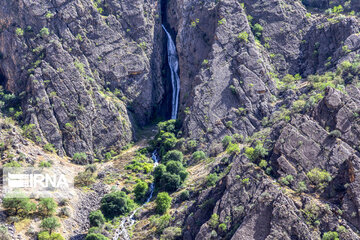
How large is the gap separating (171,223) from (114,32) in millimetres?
46240

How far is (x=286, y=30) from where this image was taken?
95.1 meters

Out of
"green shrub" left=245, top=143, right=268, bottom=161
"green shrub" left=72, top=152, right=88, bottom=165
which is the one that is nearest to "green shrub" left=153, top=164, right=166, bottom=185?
"green shrub" left=72, top=152, right=88, bottom=165

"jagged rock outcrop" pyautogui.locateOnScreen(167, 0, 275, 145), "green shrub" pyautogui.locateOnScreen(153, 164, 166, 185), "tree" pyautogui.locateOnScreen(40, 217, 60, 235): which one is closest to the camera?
"tree" pyautogui.locateOnScreen(40, 217, 60, 235)

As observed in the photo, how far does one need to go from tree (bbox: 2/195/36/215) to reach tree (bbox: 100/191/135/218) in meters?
10.8

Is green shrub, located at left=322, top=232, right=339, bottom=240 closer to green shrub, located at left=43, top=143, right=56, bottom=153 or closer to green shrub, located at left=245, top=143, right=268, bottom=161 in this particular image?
green shrub, located at left=245, top=143, right=268, bottom=161

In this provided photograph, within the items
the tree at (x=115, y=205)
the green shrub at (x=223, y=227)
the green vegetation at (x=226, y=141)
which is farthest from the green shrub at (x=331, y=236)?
the tree at (x=115, y=205)

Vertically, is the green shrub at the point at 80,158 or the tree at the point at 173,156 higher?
the tree at the point at 173,156

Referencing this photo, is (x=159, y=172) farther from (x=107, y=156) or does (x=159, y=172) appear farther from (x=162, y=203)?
(x=107, y=156)

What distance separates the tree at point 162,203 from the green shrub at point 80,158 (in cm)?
1813

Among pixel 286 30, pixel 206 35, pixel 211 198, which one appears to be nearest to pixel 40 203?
pixel 211 198

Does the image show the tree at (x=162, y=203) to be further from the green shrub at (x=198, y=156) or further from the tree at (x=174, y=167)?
the green shrub at (x=198, y=156)

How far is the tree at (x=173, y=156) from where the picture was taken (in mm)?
77062

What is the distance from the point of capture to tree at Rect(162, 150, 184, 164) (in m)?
77.1

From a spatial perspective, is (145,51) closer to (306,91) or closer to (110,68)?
(110,68)
